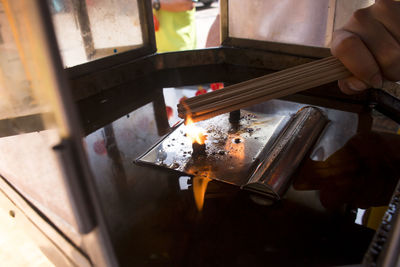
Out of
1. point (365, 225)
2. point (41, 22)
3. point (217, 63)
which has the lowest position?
point (365, 225)

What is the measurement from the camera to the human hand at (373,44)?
76 centimetres

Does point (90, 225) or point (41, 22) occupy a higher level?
point (41, 22)

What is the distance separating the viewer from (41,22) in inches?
9.2

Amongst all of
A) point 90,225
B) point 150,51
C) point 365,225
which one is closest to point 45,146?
point 90,225

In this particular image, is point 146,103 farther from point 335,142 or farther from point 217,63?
point 335,142

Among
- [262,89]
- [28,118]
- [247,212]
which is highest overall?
[28,118]

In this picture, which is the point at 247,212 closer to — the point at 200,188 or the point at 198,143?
the point at 200,188

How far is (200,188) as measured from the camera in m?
0.72

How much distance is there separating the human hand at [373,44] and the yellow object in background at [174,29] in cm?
158

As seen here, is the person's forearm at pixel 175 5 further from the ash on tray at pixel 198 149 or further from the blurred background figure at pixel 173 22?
the ash on tray at pixel 198 149

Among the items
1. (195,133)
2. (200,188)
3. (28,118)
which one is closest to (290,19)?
(195,133)

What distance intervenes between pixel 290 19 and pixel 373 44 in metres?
0.65

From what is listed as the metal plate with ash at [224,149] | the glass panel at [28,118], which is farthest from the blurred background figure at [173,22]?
the glass panel at [28,118]

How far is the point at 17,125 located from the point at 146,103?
2.50 ft
